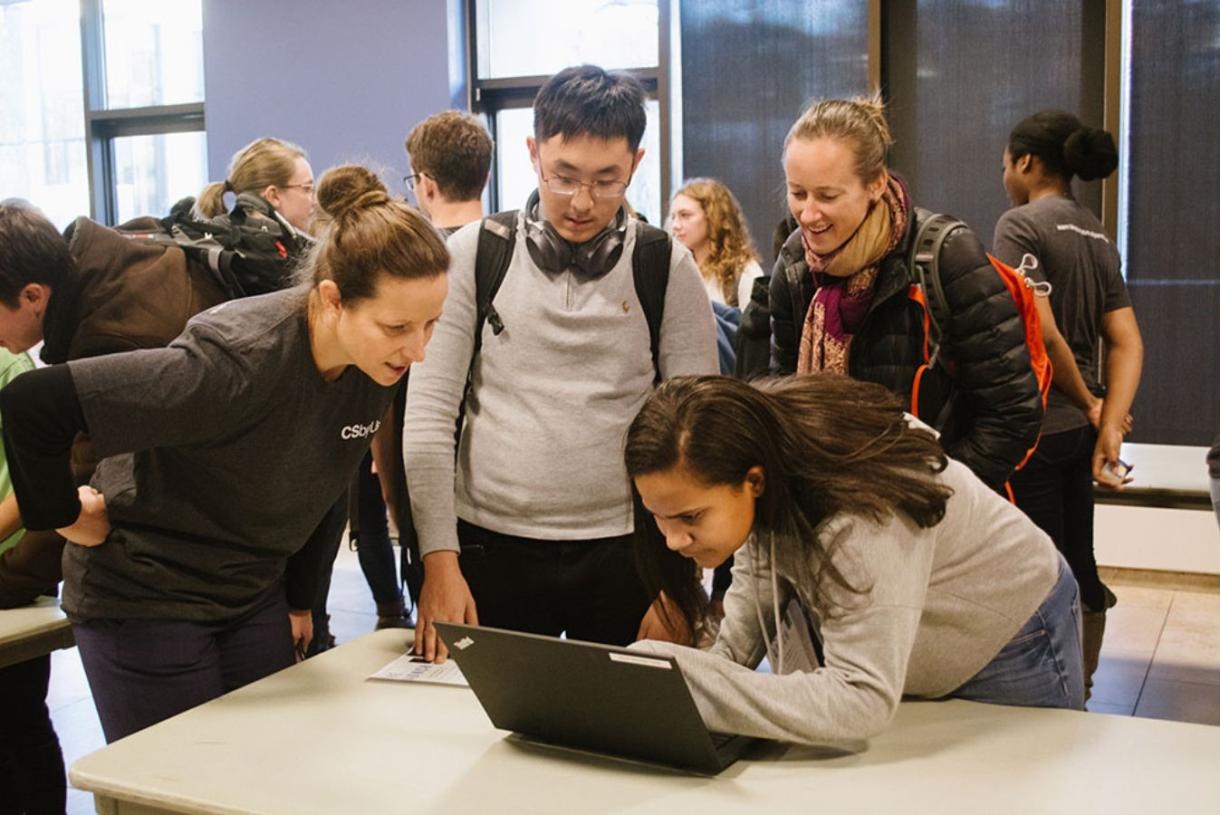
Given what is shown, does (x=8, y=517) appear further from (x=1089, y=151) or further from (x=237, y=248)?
(x=1089, y=151)

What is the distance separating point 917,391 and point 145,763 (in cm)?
124

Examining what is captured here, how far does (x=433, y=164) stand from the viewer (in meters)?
2.65

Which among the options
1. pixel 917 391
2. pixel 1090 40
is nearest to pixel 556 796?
pixel 917 391

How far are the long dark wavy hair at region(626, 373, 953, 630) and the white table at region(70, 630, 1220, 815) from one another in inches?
8.1

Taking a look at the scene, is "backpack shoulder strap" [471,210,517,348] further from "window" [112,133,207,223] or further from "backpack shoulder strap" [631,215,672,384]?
"window" [112,133,207,223]

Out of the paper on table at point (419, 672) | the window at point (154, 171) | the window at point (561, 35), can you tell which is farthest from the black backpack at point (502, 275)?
the window at point (154, 171)

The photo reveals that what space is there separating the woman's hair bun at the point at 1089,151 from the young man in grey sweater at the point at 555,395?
4.94 ft

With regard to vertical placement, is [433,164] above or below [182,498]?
above

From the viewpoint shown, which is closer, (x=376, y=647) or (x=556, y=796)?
(x=556, y=796)

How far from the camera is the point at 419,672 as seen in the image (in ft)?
5.58

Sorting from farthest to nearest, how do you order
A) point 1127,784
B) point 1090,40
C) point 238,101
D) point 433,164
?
point 238,101, point 1090,40, point 433,164, point 1127,784

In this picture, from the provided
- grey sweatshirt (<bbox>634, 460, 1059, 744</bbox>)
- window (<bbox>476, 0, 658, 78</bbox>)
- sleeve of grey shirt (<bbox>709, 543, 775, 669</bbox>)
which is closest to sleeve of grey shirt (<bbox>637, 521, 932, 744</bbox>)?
grey sweatshirt (<bbox>634, 460, 1059, 744</bbox>)

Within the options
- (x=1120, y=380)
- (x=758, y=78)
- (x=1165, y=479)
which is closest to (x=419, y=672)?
(x=1120, y=380)

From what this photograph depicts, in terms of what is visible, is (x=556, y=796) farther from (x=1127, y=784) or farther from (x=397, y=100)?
(x=397, y=100)
